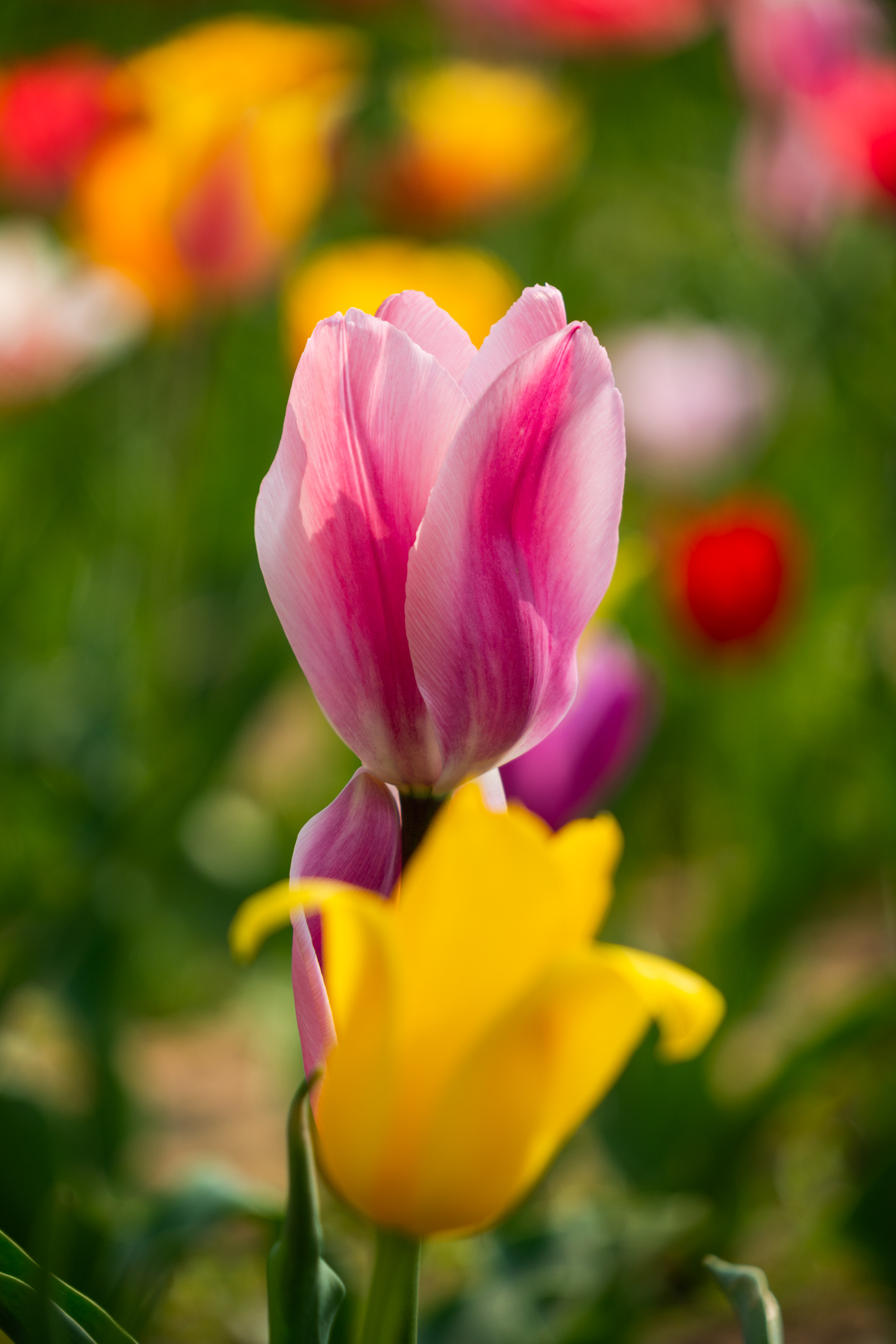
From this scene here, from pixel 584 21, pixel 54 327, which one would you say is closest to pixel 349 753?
pixel 54 327

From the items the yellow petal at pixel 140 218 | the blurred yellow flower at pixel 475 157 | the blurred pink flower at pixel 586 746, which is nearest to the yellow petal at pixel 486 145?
the blurred yellow flower at pixel 475 157

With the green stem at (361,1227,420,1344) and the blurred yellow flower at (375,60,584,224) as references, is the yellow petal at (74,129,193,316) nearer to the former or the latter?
the blurred yellow flower at (375,60,584,224)

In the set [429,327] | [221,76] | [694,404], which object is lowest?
[694,404]

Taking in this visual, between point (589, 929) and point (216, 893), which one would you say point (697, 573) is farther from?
point (589, 929)

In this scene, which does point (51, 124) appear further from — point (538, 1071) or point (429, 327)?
point (538, 1071)

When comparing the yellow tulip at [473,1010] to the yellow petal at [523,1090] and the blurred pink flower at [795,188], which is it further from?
the blurred pink flower at [795,188]

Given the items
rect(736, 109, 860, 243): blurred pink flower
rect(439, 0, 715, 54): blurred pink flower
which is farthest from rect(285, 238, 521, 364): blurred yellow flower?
rect(439, 0, 715, 54): blurred pink flower

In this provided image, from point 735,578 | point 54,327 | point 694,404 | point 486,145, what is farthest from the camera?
point 486,145

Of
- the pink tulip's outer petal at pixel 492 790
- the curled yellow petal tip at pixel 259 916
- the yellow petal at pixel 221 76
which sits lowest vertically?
the yellow petal at pixel 221 76
